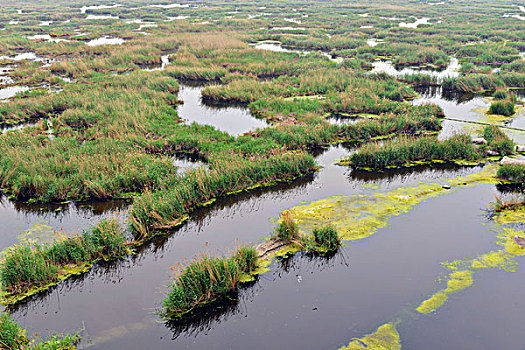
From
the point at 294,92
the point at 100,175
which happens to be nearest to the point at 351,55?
the point at 294,92

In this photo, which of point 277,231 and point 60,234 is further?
point 277,231

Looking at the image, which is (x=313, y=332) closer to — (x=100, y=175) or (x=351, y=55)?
(x=100, y=175)

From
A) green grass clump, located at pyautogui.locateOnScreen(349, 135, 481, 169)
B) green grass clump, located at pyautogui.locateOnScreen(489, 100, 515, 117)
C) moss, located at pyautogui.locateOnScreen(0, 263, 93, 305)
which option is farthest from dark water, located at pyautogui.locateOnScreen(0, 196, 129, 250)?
green grass clump, located at pyautogui.locateOnScreen(489, 100, 515, 117)

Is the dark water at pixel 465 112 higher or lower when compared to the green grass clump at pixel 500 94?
lower

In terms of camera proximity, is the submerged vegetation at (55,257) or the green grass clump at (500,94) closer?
the submerged vegetation at (55,257)

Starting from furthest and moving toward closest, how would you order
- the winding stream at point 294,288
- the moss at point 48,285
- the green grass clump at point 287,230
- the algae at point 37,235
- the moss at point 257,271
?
1. the algae at point 37,235
2. the green grass clump at point 287,230
3. the moss at point 257,271
4. the moss at point 48,285
5. the winding stream at point 294,288

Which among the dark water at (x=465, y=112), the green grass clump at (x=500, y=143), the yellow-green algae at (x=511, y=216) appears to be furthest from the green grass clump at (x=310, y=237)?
the dark water at (x=465, y=112)

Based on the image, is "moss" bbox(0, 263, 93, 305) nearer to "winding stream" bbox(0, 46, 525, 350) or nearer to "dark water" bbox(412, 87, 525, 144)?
"winding stream" bbox(0, 46, 525, 350)

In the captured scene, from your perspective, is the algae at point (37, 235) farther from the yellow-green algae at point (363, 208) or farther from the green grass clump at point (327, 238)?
the green grass clump at point (327, 238)
